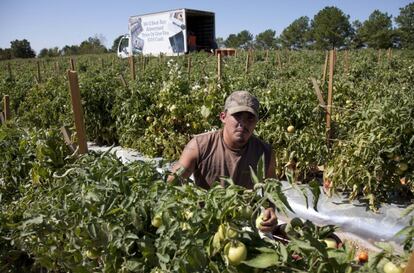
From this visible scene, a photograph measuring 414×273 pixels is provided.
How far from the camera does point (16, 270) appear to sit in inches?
86.7

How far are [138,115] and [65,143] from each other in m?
3.35

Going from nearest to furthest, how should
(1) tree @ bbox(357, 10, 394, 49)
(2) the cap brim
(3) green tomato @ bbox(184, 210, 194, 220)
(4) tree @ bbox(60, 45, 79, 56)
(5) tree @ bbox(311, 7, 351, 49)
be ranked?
(3) green tomato @ bbox(184, 210, 194, 220) < (2) the cap brim < (1) tree @ bbox(357, 10, 394, 49) < (5) tree @ bbox(311, 7, 351, 49) < (4) tree @ bbox(60, 45, 79, 56)

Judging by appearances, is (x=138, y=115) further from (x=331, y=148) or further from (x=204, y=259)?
(x=204, y=259)

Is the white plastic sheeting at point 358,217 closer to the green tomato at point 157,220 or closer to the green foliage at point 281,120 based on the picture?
the green foliage at point 281,120

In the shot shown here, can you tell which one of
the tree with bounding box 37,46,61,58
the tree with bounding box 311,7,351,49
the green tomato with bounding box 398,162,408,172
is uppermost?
the tree with bounding box 311,7,351,49

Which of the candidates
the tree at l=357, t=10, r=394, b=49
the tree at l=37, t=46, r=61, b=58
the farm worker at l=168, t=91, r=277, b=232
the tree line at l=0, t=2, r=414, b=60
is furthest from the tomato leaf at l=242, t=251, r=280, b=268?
the tree at l=37, t=46, r=61, b=58

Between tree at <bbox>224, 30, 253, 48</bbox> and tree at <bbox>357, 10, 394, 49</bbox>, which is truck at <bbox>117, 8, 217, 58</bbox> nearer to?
tree at <bbox>357, 10, 394, 49</bbox>

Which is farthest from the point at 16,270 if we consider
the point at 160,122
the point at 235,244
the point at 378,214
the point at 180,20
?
the point at 180,20

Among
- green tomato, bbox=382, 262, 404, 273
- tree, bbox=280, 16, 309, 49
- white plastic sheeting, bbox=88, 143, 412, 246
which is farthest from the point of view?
tree, bbox=280, 16, 309, 49

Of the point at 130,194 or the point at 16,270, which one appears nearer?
Answer: the point at 130,194

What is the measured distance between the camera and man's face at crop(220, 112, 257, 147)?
224 cm

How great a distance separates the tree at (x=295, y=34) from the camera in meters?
55.8

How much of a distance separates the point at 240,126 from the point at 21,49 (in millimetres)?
51037

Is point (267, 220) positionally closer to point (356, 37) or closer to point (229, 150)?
point (229, 150)
